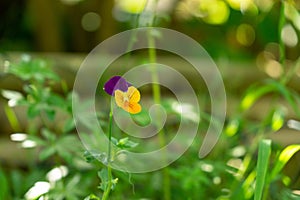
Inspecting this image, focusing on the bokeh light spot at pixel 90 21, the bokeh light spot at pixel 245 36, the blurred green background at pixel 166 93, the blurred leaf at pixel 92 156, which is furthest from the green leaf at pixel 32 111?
the bokeh light spot at pixel 245 36

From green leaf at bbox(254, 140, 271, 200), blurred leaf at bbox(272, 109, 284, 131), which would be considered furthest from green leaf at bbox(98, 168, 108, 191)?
blurred leaf at bbox(272, 109, 284, 131)

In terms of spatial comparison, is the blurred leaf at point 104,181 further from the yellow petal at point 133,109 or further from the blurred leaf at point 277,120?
the blurred leaf at point 277,120

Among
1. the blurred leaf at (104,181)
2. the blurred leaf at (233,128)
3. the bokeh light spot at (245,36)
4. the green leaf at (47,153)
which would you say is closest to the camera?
the blurred leaf at (104,181)

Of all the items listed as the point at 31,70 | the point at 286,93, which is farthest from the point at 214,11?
the point at 31,70

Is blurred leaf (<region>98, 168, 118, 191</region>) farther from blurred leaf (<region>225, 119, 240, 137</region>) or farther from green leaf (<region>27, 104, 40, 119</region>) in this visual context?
blurred leaf (<region>225, 119, 240, 137</region>)

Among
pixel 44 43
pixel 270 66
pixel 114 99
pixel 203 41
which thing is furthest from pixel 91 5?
pixel 114 99

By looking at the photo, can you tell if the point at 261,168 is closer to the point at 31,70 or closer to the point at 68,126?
the point at 68,126
